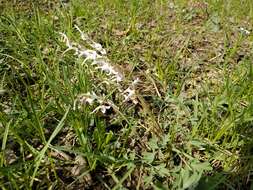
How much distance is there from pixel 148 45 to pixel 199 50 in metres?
0.41

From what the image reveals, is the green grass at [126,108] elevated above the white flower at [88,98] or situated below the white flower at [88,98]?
below

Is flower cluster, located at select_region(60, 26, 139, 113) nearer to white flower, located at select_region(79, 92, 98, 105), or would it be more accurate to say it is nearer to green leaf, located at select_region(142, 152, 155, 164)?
white flower, located at select_region(79, 92, 98, 105)

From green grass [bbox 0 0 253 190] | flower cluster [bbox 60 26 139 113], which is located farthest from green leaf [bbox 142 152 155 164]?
flower cluster [bbox 60 26 139 113]

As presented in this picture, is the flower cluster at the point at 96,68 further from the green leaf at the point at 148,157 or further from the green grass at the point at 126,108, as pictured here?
the green leaf at the point at 148,157

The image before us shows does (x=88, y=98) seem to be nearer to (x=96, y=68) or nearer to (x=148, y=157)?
(x=96, y=68)

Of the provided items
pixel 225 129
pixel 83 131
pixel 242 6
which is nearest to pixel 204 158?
pixel 225 129

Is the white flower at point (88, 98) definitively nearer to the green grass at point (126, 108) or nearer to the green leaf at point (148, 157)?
the green grass at point (126, 108)

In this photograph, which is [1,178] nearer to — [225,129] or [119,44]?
[225,129]

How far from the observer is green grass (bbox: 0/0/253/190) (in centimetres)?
161

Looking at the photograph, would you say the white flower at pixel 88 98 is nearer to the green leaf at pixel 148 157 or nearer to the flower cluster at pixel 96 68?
the flower cluster at pixel 96 68

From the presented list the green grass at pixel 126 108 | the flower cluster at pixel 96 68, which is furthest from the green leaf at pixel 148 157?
the flower cluster at pixel 96 68

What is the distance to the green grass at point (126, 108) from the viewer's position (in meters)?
1.61

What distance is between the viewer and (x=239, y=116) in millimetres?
1740

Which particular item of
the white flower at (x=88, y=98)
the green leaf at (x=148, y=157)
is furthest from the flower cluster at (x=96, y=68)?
the green leaf at (x=148, y=157)
